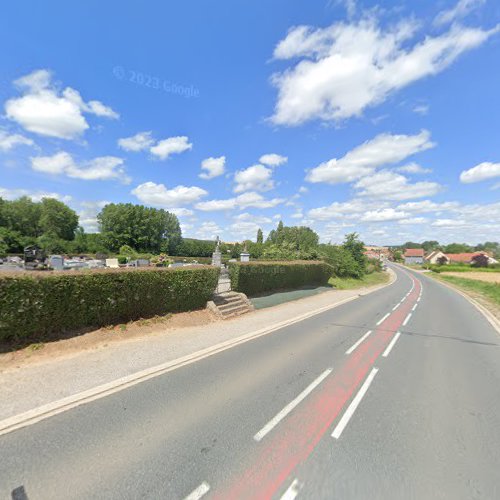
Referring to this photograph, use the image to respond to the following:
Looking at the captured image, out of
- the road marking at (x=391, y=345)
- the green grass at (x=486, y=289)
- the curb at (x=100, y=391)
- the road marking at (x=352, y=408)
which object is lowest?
the green grass at (x=486, y=289)

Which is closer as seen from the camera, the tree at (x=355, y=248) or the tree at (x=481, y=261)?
the tree at (x=355, y=248)

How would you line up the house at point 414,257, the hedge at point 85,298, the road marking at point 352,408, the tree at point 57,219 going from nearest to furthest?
the road marking at point 352,408
the hedge at point 85,298
the tree at point 57,219
the house at point 414,257

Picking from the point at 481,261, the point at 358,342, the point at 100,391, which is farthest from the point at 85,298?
the point at 481,261

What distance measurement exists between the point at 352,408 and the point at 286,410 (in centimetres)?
114

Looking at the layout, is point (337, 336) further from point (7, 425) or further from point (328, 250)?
point (328, 250)

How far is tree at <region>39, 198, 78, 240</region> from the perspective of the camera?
6012 centimetres

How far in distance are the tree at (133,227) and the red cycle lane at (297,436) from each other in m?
60.4

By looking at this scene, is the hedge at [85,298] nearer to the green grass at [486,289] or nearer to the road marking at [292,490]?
the road marking at [292,490]

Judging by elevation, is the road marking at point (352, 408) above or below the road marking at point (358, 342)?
above

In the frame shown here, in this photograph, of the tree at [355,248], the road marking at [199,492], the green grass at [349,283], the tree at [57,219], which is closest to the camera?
the road marking at [199,492]

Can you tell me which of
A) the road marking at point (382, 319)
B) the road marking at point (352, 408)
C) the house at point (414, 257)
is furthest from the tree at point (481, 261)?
the road marking at point (352, 408)

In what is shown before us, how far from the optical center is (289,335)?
8.42 meters

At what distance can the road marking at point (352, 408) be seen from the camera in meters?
3.71

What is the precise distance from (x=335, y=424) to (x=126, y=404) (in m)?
3.32
